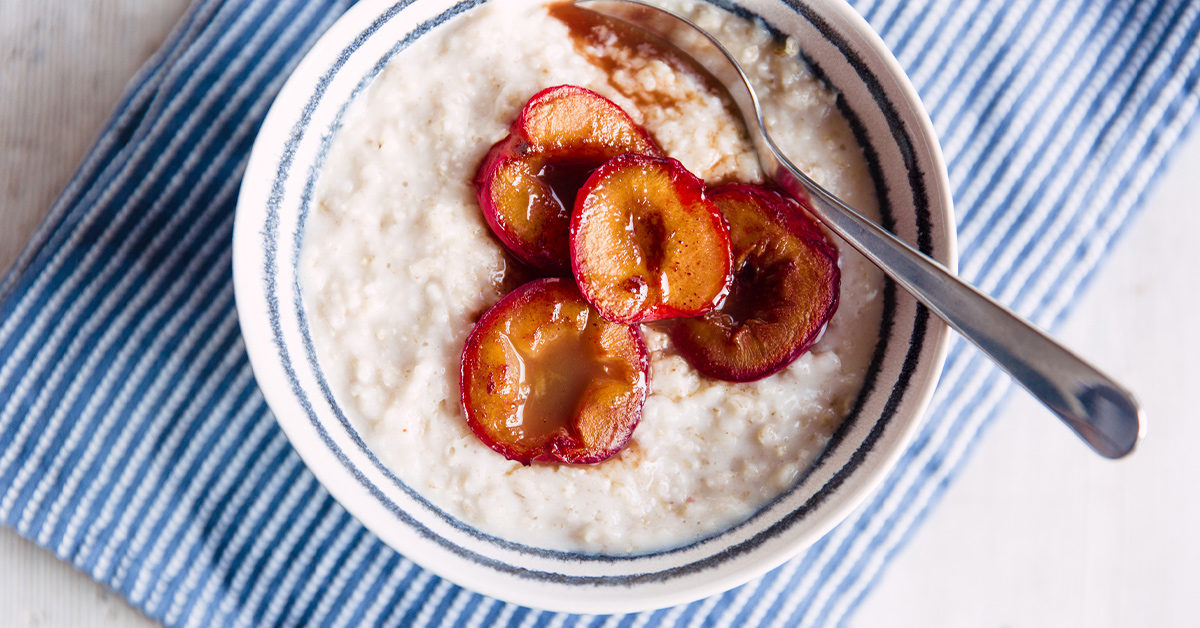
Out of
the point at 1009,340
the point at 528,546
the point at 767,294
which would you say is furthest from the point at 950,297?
the point at 528,546

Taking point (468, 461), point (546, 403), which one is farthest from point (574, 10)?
point (468, 461)

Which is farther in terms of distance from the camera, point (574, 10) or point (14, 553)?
point (14, 553)

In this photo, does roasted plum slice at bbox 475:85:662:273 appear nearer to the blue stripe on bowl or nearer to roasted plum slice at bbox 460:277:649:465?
roasted plum slice at bbox 460:277:649:465

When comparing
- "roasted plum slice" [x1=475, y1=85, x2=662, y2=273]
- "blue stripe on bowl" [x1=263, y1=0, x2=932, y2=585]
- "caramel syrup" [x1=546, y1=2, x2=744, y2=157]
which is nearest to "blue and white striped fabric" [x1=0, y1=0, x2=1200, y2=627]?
"blue stripe on bowl" [x1=263, y1=0, x2=932, y2=585]

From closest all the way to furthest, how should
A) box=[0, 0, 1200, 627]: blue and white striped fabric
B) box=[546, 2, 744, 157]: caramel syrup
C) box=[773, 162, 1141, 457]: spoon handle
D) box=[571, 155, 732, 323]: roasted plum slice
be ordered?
box=[773, 162, 1141, 457]: spoon handle < box=[571, 155, 732, 323]: roasted plum slice < box=[546, 2, 744, 157]: caramel syrup < box=[0, 0, 1200, 627]: blue and white striped fabric

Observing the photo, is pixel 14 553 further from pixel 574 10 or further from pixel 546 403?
pixel 574 10

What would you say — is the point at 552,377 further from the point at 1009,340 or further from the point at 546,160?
the point at 1009,340
